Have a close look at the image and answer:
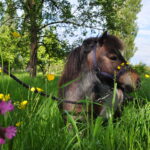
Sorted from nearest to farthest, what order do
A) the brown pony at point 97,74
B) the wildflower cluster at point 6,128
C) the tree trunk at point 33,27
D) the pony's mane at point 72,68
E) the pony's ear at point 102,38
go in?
1. the wildflower cluster at point 6,128
2. the brown pony at point 97,74
3. the pony's mane at point 72,68
4. the pony's ear at point 102,38
5. the tree trunk at point 33,27

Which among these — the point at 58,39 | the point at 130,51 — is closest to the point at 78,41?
the point at 58,39

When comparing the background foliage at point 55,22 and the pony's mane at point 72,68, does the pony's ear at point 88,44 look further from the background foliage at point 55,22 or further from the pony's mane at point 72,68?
the background foliage at point 55,22

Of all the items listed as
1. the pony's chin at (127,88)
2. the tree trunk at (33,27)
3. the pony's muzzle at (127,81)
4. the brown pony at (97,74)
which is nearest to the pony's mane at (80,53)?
the brown pony at (97,74)

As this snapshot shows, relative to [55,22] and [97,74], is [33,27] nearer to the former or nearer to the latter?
[55,22]

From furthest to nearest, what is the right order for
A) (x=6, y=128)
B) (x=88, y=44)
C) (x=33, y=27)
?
(x=33, y=27) < (x=88, y=44) < (x=6, y=128)

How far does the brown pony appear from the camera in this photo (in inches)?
118

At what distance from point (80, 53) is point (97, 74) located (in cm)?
36

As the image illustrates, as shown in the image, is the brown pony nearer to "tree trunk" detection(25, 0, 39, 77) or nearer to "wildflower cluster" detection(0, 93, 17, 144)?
"wildflower cluster" detection(0, 93, 17, 144)

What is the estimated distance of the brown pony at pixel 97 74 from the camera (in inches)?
118

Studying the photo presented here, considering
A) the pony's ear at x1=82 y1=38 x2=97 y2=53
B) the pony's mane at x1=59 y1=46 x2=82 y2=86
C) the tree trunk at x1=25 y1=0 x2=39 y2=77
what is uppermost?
the tree trunk at x1=25 y1=0 x2=39 y2=77

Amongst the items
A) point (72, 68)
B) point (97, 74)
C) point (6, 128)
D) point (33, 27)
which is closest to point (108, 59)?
point (97, 74)

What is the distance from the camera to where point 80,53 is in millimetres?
3238

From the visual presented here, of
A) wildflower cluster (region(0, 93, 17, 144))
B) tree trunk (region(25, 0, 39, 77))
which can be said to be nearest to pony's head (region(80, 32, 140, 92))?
wildflower cluster (region(0, 93, 17, 144))

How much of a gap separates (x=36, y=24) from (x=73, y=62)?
34.3ft
